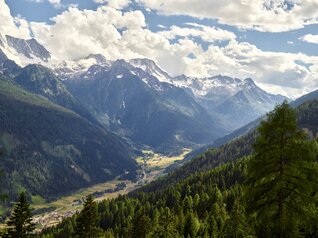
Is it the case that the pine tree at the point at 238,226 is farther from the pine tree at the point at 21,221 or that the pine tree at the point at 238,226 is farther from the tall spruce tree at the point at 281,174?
the tall spruce tree at the point at 281,174

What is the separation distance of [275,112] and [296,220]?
9.23 metres

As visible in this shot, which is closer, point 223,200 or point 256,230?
point 256,230

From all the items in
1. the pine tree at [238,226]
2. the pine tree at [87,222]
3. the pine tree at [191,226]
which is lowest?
the pine tree at [191,226]

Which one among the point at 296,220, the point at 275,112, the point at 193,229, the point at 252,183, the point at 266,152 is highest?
the point at 275,112

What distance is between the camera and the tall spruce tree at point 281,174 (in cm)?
3262

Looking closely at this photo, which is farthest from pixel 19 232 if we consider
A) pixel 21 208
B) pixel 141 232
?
pixel 141 232

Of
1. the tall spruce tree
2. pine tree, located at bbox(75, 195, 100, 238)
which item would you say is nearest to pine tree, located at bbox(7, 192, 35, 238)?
pine tree, located at bbox(75, 195, 100, 238)

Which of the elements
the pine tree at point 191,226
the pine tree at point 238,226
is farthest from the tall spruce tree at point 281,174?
the pine tree at point 191,226

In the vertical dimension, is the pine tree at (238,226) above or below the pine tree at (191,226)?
above

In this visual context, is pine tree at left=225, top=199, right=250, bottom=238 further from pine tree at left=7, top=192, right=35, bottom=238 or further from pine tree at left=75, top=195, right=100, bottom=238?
pine tree at left=7, top=192, right=35, bottom=238

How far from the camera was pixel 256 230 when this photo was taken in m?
59.0

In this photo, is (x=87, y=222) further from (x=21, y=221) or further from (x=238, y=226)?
(x=238, y=226)

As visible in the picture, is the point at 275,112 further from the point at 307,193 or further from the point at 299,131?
the point at 307,193

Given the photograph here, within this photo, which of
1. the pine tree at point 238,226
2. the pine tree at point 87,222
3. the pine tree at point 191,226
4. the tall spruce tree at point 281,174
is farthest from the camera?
the pine tree at point 191,226
